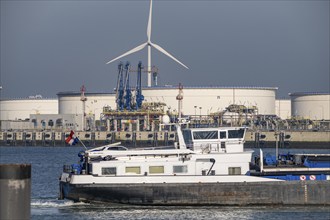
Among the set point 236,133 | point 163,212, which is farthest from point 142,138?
point 163,212

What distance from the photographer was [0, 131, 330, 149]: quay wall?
141250mm

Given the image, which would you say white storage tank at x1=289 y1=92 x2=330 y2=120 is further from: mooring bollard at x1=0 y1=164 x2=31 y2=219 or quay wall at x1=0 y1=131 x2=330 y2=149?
mooring bollard at x1=0 y1=164 x2=31 y2=219

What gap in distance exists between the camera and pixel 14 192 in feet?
23.1

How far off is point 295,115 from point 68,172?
5896 inches

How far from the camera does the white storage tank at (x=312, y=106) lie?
Answer: 577ft

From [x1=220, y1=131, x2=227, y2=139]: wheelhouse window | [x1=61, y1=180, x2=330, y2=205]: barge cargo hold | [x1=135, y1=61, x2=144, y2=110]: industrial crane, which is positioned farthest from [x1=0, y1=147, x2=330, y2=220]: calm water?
[x1=135, y1=61, x2=144, y2=110]: industrial crane

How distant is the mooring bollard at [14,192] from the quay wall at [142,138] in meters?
132

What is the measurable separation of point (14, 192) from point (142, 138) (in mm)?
145231

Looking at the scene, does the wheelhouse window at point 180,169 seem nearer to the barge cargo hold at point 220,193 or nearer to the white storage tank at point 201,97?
the barge cargo hold at point 220,193

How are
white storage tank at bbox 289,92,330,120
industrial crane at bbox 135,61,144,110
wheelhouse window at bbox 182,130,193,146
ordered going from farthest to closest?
white storage tank at bbox 289,92,330,120 < industrial crane at bbox 135,61,144,110 < wheelhouse window at bbox 182,130,193,146

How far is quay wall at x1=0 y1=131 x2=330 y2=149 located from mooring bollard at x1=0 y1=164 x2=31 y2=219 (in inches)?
5195

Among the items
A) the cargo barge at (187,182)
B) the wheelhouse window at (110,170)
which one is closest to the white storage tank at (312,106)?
the cargo barge at (187,182)

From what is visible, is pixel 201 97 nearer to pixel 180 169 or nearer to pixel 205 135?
pixel 205 135

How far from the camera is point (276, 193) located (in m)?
33.4
